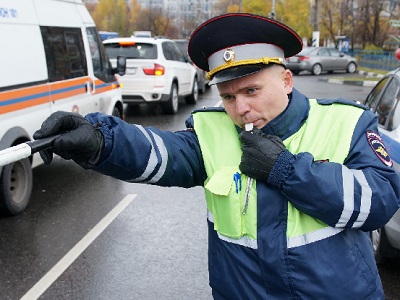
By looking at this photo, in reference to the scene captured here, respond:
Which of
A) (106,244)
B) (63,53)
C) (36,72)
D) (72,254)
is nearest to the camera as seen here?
(72,254)

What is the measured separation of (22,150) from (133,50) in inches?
411

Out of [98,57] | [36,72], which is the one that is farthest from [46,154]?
[98,57]

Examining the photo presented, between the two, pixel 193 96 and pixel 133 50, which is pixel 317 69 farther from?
pixel 133 50

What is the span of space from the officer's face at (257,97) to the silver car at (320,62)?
24.9 metres

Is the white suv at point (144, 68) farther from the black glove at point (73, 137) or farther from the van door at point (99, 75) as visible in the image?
the black glove at point (73, 137)

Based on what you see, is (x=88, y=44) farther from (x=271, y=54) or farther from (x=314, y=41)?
(x=314, y=41)

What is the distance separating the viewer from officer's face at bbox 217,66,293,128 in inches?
68.3

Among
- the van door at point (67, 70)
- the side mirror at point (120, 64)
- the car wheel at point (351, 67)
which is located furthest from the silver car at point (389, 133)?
the car wheel at point (351, 67)

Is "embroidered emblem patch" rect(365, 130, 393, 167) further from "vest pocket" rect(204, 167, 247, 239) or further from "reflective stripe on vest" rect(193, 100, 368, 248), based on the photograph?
"vest pocket" rect(204, 167, 247, 239)

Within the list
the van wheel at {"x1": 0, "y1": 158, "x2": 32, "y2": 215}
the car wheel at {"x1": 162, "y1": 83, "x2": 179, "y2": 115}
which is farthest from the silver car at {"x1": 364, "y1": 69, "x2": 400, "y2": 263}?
the car wheel at {"x1": 162, "y1": 83, "x2": 179, "y2": 115}

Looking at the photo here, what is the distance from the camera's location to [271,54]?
5.84 ft

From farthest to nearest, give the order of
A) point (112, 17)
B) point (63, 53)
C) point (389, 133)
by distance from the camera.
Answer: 1. point (112, 17)
2. point (63, 53)
3. point (389, 133)

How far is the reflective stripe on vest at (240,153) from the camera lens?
5.56 ft

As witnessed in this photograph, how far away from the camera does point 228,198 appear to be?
1718 millimetres
